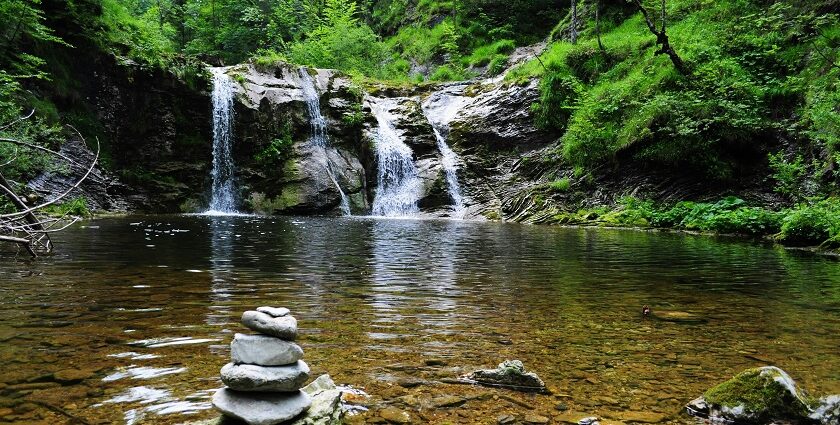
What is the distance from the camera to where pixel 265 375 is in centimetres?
281

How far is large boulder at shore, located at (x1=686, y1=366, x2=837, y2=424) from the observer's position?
2.89 m

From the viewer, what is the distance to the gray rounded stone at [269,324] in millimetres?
2920

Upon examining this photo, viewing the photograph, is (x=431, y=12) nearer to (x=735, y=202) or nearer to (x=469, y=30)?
(x=469, y=30)

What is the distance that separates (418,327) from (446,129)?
26.0 metres

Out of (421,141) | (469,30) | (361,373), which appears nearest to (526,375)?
(361,373)

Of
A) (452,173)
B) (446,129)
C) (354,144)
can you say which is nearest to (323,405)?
(452,173)

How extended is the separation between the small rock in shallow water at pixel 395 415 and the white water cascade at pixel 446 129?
23.5m

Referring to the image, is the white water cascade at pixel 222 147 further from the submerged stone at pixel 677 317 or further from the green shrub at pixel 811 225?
the submerged stone at pixel 677 317

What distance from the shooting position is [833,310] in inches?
229

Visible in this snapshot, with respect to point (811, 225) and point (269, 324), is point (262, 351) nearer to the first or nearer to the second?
point (269, 324)

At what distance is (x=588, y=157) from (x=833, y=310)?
18.2 metres

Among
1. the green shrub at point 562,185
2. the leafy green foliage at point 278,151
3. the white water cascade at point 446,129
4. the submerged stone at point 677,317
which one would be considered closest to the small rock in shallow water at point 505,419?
the submerged stone at point 677,317

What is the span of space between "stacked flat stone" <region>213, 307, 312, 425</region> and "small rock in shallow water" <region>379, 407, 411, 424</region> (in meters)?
0.47

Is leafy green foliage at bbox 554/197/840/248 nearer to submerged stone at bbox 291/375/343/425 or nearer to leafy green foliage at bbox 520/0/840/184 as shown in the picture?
leafy green foliage at bbox 520/0/840/184
